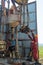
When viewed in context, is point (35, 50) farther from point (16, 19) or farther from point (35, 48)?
point (16, 19)

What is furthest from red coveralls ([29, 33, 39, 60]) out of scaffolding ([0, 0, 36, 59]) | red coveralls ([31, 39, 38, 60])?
scaffolding ([0, 0, 36, 59])

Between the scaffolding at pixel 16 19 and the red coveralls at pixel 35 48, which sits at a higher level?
the scaffolding at pixel 16 19

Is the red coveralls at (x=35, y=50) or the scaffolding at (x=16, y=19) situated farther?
the red coveralls at (x=35, y=50)

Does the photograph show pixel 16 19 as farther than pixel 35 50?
No

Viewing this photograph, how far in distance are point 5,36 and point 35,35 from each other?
2.17 meters

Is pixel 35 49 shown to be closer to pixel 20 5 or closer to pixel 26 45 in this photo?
pixel 26 45

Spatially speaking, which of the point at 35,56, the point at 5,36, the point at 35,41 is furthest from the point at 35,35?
the point at 5,36

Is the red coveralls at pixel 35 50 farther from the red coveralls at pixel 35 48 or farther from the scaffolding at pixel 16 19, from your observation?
the scaffolding at pixel 16 19

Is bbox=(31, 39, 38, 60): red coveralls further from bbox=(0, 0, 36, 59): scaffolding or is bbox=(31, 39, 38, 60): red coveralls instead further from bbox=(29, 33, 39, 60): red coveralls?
bbox=(0, 0, 36, 59): scaffolding

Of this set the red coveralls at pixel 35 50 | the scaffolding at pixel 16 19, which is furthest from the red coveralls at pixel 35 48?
the scaffolding at pixel 16 19

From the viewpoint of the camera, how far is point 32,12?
1279cm

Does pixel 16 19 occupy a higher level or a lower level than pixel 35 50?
higher

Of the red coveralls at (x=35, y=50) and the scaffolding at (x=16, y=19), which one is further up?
the scaffolding at (x=16, y=19)

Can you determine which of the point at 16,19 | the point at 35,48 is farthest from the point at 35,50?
the point at 16,19
